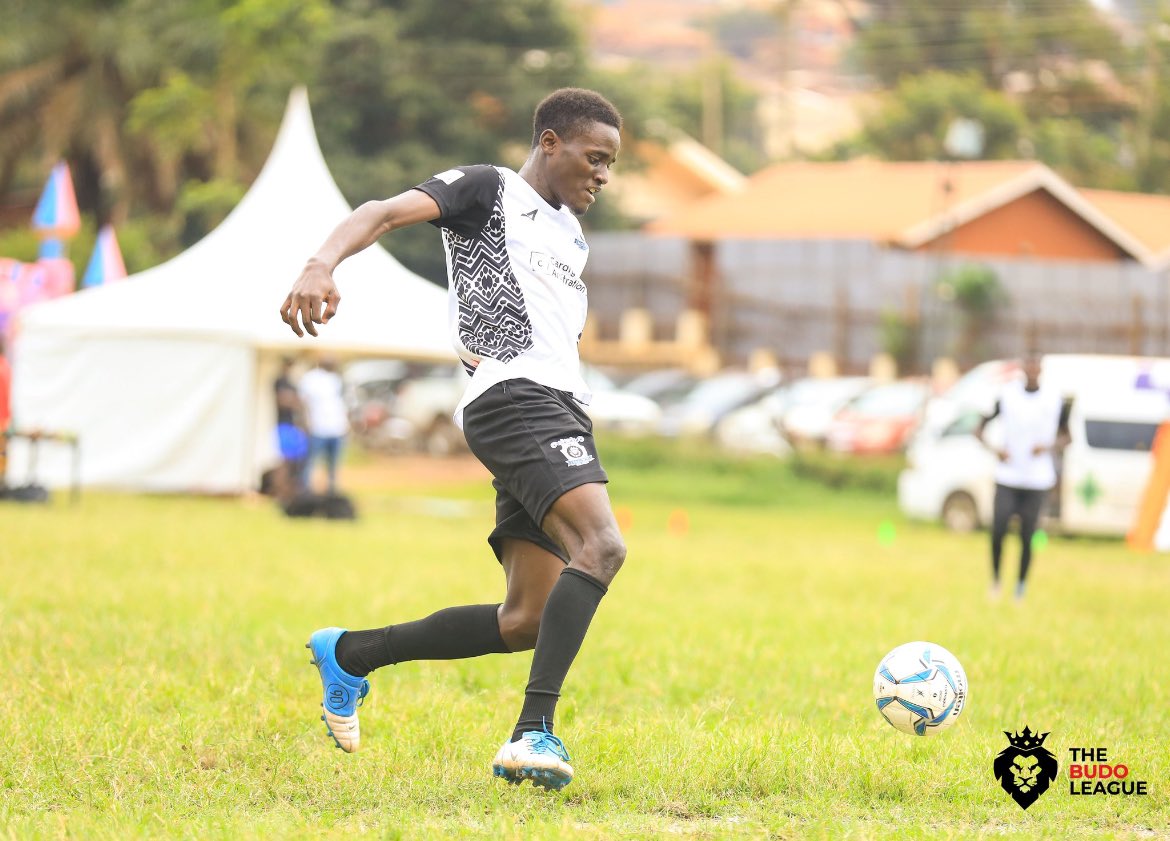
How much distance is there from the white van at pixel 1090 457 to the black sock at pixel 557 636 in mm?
16490

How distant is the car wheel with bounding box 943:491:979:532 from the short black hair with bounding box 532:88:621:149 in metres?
17.9

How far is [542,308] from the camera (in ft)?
17.3

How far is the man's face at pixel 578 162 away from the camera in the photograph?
5.35 meters

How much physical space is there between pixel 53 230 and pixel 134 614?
1733 cm

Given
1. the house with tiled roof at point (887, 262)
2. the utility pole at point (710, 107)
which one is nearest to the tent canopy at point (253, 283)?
the house with tiled roof at point (887, 262)

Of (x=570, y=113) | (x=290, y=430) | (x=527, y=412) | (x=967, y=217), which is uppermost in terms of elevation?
(x=570, y=113)

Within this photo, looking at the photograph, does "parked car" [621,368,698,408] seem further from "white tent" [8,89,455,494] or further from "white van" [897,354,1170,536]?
"white tent" [8,89,455,494]

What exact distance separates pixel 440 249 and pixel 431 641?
30.0 m

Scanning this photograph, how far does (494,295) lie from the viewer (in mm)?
5254

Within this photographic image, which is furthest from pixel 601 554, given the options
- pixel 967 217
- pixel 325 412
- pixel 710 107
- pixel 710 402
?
pixel 710 107

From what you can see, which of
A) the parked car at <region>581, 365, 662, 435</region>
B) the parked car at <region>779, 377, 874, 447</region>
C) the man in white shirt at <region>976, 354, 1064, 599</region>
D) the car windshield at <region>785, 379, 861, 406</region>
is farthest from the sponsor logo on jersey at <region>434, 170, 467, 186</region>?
the car windshield at <region>785, 379, 861, 406</region>

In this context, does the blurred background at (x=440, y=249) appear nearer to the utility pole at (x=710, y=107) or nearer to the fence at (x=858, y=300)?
the fence at (x=858, y=300)

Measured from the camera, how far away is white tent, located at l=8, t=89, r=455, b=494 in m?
21.3

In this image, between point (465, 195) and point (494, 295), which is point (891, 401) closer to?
point (494, 295)
